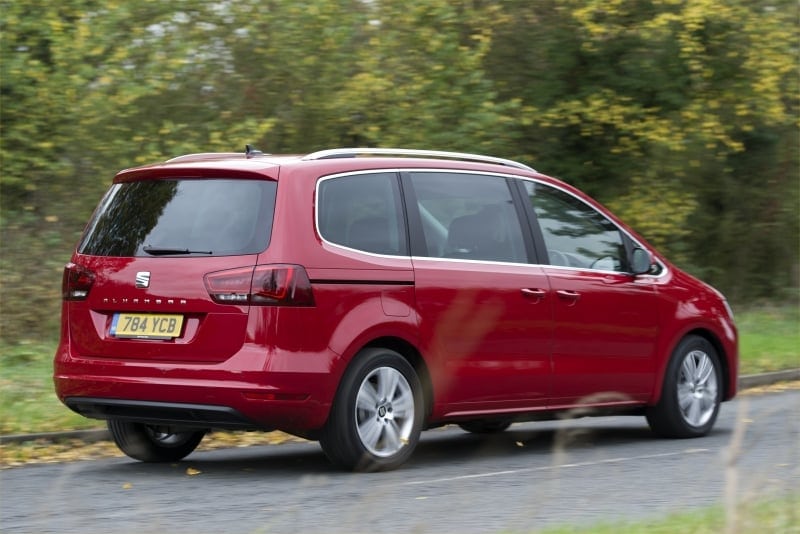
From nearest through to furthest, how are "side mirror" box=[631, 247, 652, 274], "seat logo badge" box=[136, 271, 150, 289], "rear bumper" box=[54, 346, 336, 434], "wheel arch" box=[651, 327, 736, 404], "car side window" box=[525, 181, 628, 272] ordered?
"rear bumper" box=[54, 346, 336, 434] < "seat logo badge" box=[136, 271, 150, 289] < "car side window" box=[525, 181, 628, 272] < "side mirror" box=[631, 247, 652, 274] < "wheel arch" box=[651, 327, 736, 404]

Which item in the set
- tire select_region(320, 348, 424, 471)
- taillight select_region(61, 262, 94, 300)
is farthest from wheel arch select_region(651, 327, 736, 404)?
taillight select_region(61, 262, 94, 300)

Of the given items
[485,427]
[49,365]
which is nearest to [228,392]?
[485,427]

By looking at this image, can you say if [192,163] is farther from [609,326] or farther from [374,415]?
Result: [609,326]

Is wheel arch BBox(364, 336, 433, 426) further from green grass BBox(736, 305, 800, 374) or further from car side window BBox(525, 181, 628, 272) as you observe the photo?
green grass BBox(736, 305, 800, 374)

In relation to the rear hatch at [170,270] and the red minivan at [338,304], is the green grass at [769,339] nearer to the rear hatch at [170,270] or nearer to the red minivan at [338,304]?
the red minivan at [338,304]

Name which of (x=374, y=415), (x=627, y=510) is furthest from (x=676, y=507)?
(x=374, y=415)

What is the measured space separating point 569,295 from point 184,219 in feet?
8.77

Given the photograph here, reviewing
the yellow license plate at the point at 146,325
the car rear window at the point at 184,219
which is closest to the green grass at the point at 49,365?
the car rear window at the point at 184,219

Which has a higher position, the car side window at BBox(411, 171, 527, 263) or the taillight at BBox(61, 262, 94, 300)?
the car side window at BBox(411, 171, 527, 263)

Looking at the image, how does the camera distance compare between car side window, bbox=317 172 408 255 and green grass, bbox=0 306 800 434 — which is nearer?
car side window, bbox=317 172 408 255

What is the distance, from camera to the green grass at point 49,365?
10.2 m

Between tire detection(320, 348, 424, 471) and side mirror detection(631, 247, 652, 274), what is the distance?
229 cm

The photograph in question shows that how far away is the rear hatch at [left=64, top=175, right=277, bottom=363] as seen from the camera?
7.74 metres

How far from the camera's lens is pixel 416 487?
7.71 meters
